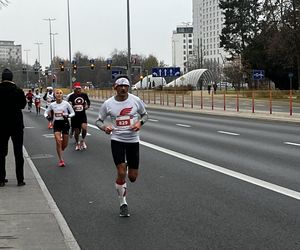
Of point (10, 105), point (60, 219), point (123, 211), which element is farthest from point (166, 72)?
point (60, 219)

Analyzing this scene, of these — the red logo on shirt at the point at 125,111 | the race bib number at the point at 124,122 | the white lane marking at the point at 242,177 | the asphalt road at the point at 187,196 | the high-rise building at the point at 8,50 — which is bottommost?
the asphalt road at the point at 187,196

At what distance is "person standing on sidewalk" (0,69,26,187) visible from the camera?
916 cm

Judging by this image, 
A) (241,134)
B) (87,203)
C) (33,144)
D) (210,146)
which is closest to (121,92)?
(87,203)

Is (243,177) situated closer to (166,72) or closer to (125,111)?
(125,111)

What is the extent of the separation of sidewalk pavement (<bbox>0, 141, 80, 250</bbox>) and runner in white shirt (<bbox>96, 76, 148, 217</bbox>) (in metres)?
0.97

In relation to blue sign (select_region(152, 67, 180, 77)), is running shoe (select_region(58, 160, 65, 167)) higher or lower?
lower

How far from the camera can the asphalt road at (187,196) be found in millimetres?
6078

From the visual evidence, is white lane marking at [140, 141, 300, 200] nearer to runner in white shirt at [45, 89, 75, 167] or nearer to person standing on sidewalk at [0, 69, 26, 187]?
runner in white shirt at [45, 89, 75, 167]

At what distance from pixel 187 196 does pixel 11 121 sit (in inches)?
128

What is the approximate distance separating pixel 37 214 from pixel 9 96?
2799mm

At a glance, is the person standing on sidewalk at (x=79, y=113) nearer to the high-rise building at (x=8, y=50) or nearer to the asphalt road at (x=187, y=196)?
the asphalt road at (x=187, y=196)

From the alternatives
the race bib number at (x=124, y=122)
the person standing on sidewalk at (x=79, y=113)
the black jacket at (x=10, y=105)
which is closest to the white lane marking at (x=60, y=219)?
the black jacket at (x=10, y=105)

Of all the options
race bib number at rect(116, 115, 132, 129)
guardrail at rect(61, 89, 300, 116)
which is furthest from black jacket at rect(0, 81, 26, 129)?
guardrail at rect(61, 89, 300, 116)

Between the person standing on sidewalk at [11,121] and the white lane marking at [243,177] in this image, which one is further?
the person standing on sidewalk at [11,121]
